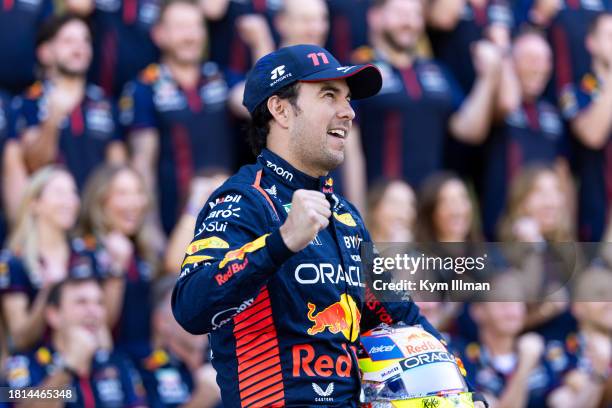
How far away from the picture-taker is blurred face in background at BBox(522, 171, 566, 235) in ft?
32.1

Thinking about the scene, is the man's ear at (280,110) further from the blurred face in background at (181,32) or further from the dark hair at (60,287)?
the blurred face in background at (181,32)

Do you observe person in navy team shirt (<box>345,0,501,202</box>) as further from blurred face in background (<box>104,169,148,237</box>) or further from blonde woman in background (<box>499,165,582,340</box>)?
blurred face in background (<box>104,169,148,237</box>)

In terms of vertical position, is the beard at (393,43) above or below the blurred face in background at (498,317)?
above

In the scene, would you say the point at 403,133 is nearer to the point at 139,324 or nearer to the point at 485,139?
the point at 485,139

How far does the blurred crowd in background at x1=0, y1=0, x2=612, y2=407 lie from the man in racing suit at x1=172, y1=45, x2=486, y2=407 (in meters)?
3.52

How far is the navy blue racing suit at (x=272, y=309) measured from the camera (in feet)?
13.9

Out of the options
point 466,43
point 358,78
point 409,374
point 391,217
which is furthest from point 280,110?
point 466,43

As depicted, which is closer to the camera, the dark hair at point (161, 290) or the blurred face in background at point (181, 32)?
the dark hair at point (161, 290)

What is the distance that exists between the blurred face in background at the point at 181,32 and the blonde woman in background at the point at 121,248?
1066 millimetres

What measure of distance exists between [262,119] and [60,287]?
3.55 meters

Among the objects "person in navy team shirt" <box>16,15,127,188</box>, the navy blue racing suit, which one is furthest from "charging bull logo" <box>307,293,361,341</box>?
"person in navy team shirt" <box>16,15,127,188</box>

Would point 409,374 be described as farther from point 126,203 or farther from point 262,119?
point 126,203

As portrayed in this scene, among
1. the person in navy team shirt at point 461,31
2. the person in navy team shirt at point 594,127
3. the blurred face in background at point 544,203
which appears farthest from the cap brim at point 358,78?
the person in navy team shirt at point 594,127

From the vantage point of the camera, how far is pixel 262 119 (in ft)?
15.9
